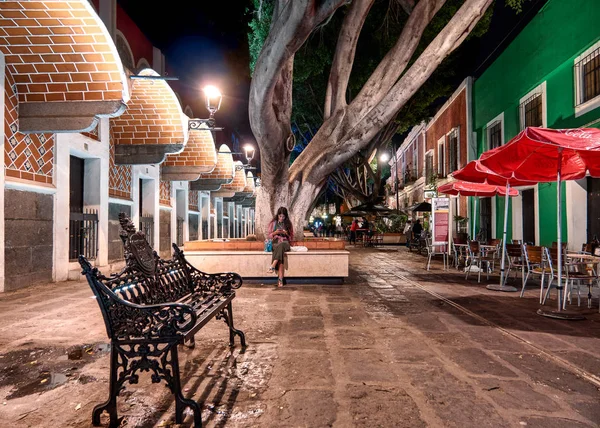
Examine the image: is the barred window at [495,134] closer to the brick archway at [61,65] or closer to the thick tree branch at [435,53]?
the thick tree branch at [435,53]

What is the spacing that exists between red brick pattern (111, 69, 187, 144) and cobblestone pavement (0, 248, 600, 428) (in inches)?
229

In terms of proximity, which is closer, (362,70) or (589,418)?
(589,418)

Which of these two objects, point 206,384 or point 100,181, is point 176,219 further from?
point 206,384

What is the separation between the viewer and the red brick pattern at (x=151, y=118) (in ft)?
33.7

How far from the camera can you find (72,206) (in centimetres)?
998

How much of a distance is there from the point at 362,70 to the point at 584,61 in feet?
24.9

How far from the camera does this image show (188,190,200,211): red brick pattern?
18859 mm

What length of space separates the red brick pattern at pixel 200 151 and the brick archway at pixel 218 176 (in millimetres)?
3523

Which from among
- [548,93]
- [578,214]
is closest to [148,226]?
[578,214]

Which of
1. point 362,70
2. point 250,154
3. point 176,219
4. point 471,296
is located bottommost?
point 471,296

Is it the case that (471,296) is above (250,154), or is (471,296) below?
below

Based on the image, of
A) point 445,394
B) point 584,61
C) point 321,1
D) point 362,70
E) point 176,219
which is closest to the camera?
point 445,394

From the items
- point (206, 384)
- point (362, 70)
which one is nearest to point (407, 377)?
point (206, 384)

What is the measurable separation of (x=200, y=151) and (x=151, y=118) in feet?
10.9
